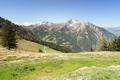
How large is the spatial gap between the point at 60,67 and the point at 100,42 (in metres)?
100

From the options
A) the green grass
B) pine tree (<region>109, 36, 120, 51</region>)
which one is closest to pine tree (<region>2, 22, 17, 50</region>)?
pine tree (<region>109, 36, 120, 51</region>)

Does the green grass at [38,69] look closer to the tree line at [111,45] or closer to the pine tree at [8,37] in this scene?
the pine tree at [8,37]

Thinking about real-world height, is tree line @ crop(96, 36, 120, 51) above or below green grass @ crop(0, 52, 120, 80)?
above

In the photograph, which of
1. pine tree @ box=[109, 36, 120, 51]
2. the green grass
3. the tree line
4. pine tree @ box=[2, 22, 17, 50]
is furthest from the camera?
the tree line

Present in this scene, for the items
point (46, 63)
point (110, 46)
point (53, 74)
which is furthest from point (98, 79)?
point (110, 46)

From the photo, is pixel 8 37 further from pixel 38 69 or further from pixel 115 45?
pixel 38 69

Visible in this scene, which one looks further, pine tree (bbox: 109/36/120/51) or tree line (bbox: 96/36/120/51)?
tree line (bbox: 96/36/120/51)

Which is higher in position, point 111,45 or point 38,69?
point 111,45

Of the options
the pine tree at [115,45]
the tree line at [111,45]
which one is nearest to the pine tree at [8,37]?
Result: the tree line at [111,45]

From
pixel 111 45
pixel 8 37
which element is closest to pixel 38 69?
pixel 8 37

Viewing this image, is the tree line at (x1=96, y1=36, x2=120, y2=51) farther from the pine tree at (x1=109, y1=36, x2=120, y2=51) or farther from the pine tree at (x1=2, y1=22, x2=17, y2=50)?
the pine tree at (x1=2, y1=22, x2=17, y2=50)

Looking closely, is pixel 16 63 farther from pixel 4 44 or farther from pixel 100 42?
pixel 100 42

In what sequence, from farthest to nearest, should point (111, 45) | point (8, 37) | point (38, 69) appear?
point (111, 45) < point (8, 37) < point (38, 69)

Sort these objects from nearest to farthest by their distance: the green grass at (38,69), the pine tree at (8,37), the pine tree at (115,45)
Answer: the green grass at (38,69) → the pine tree at (8,37) → the pine tree at (115,45)
